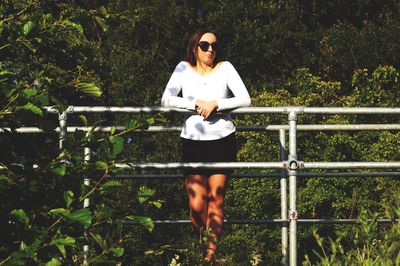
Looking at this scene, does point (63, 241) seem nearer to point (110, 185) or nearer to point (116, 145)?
point (110, 185)

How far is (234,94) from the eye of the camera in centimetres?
578

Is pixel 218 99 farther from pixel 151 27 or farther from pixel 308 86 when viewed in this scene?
pixel 151 27

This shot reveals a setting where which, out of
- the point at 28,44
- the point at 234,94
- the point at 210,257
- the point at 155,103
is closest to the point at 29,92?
the point at 28,44

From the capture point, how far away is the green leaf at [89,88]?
3770 mm

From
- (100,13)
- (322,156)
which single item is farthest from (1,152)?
(322,156)

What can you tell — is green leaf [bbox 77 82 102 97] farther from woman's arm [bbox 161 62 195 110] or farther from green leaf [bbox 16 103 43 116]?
woman's arm [bbox 161 62 195 110]

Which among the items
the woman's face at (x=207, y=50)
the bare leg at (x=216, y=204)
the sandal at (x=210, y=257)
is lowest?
the sandal at (x=210, y=257)

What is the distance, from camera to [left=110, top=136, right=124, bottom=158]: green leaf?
3.55m

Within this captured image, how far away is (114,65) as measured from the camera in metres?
21.3

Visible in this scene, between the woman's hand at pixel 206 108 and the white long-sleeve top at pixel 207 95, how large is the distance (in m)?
0.03

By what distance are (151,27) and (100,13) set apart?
1873 centimetres

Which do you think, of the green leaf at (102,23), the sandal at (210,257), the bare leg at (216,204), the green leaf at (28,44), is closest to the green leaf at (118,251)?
the green leaf at (28,44)

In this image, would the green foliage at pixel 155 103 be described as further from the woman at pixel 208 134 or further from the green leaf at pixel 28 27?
the woman at pixel 208 134

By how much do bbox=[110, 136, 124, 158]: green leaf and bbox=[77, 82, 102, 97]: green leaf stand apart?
0.27 m
